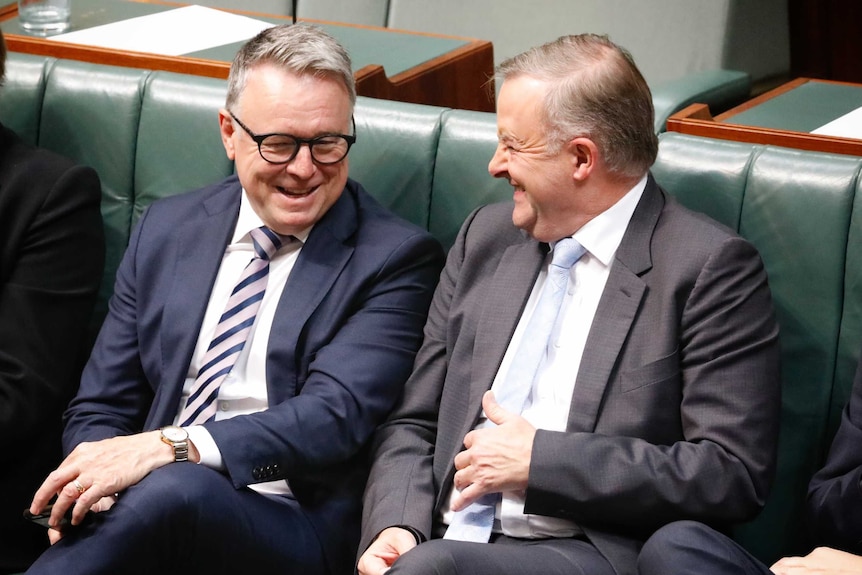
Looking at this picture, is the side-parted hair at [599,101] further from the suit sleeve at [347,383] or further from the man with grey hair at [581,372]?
the suit sleeve at [347,383]

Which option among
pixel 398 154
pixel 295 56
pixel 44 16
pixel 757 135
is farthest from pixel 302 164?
pixel 44 16

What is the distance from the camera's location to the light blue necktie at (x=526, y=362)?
1911 mm

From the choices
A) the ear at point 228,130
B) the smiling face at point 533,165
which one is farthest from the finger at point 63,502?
the smiling face at point 533,165

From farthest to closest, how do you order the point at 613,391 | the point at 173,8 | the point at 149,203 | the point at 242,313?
1. the point at 173,8
2. the point at 149,203
3. the point at 242,313
4. the point at 613,391

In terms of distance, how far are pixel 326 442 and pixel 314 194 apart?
0.43 m

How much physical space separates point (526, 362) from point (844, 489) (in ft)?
1.64

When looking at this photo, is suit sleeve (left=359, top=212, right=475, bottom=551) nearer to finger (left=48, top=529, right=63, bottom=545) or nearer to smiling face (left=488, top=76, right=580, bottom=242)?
smiling face (left=488, top=76, right=580, bottom=242)

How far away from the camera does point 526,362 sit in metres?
1.96

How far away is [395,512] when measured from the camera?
6.35ft

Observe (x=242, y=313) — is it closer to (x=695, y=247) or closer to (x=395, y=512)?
(x=395, y=512)

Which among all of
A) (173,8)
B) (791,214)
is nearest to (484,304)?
(791,214)

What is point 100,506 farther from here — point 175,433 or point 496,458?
point 496,458

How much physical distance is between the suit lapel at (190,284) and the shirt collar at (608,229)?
665 millimetres

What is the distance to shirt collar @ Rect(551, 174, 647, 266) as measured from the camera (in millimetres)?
1960
